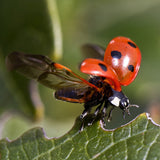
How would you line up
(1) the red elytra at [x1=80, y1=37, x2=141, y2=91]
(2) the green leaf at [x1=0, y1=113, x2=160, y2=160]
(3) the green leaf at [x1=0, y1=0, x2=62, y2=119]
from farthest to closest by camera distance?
(3) the green leaf at [x1=0, y1=0, x2=62, y2=119]
(1) the red elytra at [x1=80, y1=37, x2=141, y2=91]
(2) the green leaf at [x1=0, y1=113, x2=160, y2=160]

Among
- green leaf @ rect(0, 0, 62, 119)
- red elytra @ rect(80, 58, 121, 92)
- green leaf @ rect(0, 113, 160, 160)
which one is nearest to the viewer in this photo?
green leaf @ rect(0, 113, 160, 160)

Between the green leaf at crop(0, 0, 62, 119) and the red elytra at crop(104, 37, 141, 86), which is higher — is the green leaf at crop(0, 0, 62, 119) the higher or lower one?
the higher one

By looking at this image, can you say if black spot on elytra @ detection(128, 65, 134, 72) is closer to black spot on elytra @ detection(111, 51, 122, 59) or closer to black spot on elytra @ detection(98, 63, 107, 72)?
black spot on elytra @ detection(111, 51, 122, 59)

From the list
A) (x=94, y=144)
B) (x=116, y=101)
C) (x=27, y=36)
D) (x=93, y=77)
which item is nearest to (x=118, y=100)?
(x=116, y=101)

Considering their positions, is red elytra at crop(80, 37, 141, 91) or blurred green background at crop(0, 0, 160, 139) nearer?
red elytra at crop(80, 37, 141, 91)

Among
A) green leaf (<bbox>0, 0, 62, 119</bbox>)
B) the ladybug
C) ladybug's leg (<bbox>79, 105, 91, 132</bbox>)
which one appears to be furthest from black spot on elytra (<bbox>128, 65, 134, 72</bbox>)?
green leaf (<bbox>0, 0, 62, 119</bbox>)

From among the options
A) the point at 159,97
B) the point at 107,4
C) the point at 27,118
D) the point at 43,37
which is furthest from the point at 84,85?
the point at 107,4

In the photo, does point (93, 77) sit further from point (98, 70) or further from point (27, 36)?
point (27, 36)

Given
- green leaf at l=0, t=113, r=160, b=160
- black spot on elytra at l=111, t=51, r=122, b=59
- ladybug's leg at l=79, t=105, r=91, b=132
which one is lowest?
green leaf at l=0, t=113, r=160, b=160
